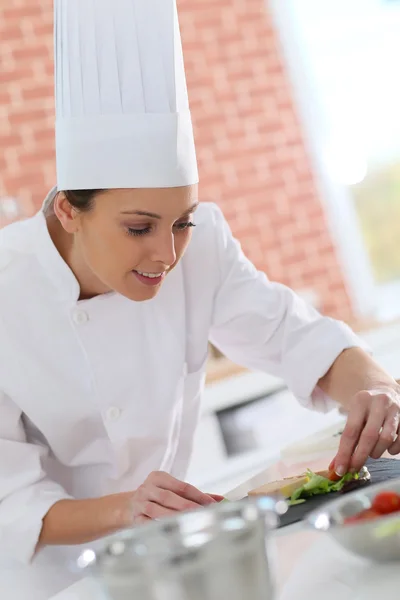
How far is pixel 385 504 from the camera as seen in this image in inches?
36.0

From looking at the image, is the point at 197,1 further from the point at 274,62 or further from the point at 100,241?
the point at 100,241

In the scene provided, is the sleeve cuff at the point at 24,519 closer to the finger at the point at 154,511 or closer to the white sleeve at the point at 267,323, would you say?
the finger at the point at 154,511

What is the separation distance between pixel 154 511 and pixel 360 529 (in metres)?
0.41

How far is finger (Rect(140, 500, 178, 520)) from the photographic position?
116cm

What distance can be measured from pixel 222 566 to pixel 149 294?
821 millimetres

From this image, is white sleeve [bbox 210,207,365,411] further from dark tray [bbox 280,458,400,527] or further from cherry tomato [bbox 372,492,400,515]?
cherry tomato [bbox 372,492,400,515]

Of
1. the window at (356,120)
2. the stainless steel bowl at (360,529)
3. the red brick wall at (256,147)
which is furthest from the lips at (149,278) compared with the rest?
the window at (356,120)

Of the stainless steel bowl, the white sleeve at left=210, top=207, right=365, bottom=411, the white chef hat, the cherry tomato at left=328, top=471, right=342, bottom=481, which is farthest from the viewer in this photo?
the white sleeve at left=210, top=207, right=365, bottom=411

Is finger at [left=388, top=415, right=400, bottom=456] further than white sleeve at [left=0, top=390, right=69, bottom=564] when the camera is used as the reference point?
No

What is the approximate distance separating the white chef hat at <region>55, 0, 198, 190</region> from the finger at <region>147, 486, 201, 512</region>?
1.88 feet

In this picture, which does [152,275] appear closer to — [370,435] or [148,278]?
[148,278]

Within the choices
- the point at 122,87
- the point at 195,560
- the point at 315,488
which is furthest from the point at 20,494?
the point at 195,560

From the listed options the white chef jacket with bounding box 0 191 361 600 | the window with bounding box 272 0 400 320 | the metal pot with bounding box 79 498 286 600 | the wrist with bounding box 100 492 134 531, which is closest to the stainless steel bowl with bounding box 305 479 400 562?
the metal pot with bounding box 79 498 286 600

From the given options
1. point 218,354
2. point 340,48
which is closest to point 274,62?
point 340,48
